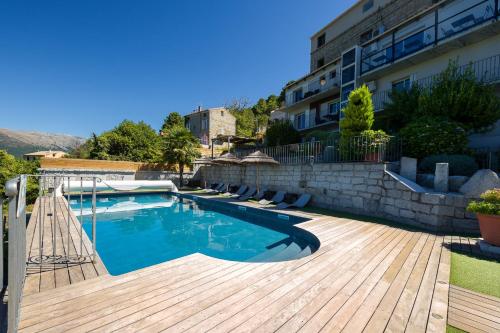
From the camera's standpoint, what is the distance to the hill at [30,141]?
107 m

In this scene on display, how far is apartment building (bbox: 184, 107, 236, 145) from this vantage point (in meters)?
36.4

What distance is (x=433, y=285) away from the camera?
289 cm

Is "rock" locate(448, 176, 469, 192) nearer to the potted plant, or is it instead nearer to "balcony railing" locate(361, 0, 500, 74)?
the potted plant

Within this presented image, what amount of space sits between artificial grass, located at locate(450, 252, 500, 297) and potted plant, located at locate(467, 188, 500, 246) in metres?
0.56

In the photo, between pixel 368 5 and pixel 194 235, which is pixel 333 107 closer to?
pixel 368 5

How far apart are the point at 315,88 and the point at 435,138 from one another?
43.7 feet

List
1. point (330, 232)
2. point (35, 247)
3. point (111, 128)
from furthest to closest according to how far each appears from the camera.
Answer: point (111, 128)
point (330, 232)
point (35, 247)

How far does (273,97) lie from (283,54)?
23266 millimetres

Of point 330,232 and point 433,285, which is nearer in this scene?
point 433,285

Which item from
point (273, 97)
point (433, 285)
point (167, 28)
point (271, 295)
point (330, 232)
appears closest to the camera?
point (271, 295)

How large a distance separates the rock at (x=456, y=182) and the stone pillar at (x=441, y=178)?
13.1 inches

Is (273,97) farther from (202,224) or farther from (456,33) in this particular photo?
(202,224)

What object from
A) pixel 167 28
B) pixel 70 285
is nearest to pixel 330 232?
pixel 70 285

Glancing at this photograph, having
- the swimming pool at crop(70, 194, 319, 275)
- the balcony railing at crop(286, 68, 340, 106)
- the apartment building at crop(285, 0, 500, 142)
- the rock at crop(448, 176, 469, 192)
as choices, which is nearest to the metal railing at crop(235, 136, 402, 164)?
the rock at crop(448, 176, 469, 192)
